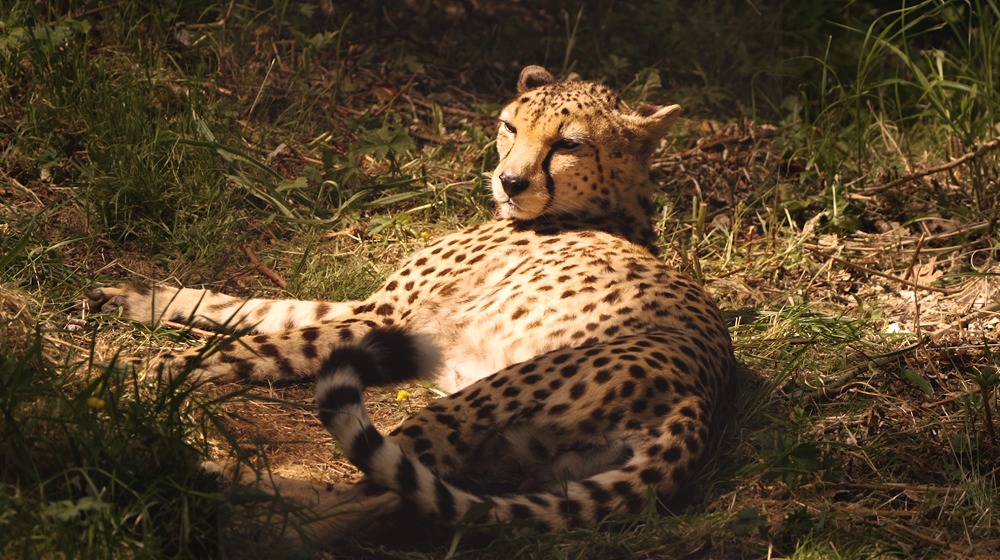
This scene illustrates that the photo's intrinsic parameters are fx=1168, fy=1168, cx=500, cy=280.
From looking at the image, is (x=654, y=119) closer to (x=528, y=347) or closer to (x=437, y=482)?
(x=528, y=347)

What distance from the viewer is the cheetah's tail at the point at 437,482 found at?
9.67 feet

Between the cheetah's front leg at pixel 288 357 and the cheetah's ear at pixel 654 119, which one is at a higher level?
the cheetah's ear at pixel 654 119

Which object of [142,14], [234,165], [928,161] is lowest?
[928,161]

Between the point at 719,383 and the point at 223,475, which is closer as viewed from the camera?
the point at 223,475

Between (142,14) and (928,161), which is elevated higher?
(142,14)

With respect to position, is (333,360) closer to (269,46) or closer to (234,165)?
(234,165)

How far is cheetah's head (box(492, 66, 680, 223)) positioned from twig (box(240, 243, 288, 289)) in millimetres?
916

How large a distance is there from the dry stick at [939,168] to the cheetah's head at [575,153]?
156 cm

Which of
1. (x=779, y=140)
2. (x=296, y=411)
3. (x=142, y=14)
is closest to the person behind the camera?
(x=296, y=411)

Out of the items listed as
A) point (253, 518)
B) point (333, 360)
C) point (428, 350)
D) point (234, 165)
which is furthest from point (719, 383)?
point (234, 165)

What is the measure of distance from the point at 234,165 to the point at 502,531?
2466 millimetres

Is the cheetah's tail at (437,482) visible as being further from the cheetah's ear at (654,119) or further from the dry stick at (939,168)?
the dry stick at (939,168)

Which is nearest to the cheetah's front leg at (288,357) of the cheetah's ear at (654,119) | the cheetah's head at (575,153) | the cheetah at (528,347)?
the cheetah at (528,347)

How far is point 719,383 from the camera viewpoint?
3592mm
